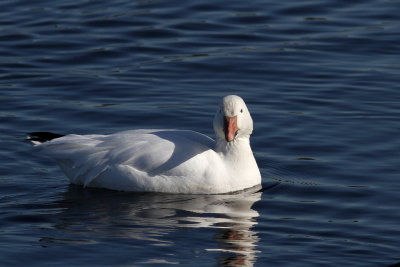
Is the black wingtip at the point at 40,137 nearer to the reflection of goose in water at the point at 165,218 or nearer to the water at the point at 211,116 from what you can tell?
the water at the point at 211,116

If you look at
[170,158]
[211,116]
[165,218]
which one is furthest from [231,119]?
[211,116]

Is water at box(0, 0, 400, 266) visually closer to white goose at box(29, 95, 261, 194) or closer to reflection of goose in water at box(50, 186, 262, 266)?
reflection of goose in water at box(50, 186, 262, 266)

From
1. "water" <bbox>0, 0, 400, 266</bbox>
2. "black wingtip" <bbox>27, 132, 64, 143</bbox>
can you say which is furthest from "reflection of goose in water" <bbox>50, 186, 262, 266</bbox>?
"black wingtip" <bbox>27, 132, 64, 143</bbox>

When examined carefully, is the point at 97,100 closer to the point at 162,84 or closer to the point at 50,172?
the point at 162,84

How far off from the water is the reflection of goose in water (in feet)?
0.08

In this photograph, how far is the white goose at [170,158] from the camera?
10977mm

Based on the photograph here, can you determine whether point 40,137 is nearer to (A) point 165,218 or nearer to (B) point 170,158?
(B) point 170,158

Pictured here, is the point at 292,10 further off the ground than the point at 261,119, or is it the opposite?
the point at 292,10

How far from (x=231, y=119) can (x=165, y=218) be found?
4.30ft

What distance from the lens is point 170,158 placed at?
11.0 meters

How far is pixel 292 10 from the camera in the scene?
17953mm

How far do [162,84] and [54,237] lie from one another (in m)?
5.28

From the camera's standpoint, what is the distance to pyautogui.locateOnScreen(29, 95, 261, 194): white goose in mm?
10977

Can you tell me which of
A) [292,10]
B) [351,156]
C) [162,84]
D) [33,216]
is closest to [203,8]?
[292,10]
